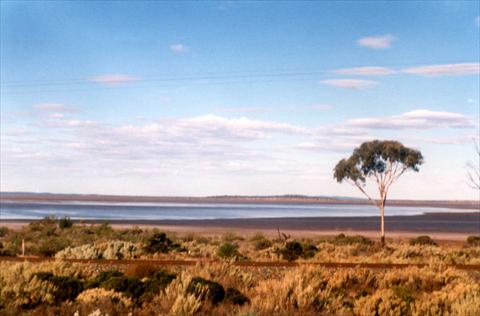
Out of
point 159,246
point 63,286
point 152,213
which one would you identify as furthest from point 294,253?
point 152,213

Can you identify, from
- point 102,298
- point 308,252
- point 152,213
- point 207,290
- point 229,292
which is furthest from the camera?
point 152,213

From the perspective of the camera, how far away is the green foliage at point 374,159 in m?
53.0

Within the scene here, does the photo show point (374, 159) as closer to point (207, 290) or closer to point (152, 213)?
point (207, 290)

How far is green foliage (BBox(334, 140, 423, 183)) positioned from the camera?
53.0m

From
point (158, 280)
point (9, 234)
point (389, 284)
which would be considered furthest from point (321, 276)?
point (9, 234)

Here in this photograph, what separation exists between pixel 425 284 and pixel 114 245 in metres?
16.1

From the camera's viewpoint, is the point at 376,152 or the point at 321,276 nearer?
the point at 321,276

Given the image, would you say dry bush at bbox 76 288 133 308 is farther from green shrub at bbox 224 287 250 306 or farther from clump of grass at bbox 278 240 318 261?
clump of grass at bbox 278 240 318 261

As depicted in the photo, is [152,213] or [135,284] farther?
[152,213]

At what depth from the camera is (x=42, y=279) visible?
16219 mm

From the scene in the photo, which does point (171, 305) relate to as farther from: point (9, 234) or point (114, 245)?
point (9, 234)

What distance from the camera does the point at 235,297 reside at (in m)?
15.2

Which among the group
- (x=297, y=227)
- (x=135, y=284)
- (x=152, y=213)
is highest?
(x=135, y=284)

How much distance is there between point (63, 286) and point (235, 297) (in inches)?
159
